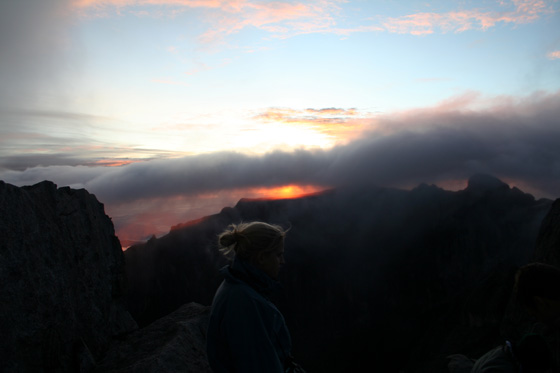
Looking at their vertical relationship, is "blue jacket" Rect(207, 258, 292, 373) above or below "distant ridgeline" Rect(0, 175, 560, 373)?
above

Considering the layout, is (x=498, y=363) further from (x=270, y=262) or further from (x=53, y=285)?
(x=53, y=285)

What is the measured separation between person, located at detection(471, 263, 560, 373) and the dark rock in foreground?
17.9 feet

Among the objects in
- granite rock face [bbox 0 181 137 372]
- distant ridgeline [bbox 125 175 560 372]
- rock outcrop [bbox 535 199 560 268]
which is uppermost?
granite rock face [bbox 0 181 137 372]

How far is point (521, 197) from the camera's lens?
495 feet

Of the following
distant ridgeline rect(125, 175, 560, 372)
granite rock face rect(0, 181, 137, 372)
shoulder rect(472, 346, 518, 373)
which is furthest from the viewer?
distant ridgeline rect(125, 175, 560, 372)

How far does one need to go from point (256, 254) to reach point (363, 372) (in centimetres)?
10979

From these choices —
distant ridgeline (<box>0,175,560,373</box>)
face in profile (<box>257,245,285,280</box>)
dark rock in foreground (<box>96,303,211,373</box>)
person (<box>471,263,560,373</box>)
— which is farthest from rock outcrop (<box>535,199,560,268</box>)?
face in profile (<box>257,245,285,280</box>)

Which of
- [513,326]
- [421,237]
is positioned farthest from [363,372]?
[513,326]

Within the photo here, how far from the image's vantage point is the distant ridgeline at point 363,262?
379 feet

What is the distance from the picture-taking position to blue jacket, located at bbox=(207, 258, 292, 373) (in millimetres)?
2741

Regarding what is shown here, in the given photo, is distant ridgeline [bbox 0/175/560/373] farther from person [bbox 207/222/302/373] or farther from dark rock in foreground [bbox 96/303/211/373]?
person [bbox 207/222/302/373]

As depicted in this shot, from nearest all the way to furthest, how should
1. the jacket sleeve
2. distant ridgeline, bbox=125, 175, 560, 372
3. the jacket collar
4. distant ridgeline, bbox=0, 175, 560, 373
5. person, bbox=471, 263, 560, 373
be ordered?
the jacket sleeve → the jacket collar → person, bbox=471, 263, 560, 373 → distant ridgeline, bbox=0, 175, 560, 373 → distant ridgeline, bbox=125, 175, 560, 372

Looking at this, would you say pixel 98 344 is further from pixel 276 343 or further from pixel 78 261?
pixel 276 343

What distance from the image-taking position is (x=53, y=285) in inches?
304
